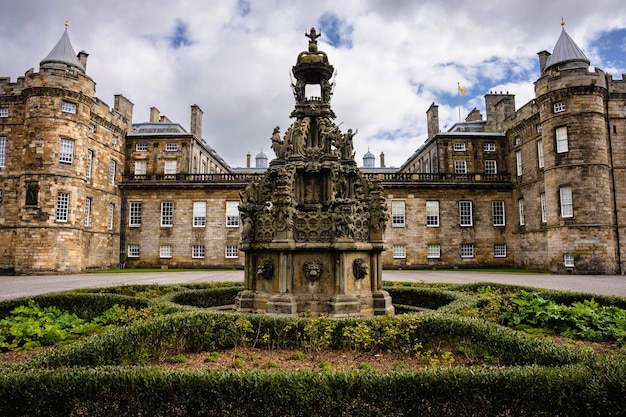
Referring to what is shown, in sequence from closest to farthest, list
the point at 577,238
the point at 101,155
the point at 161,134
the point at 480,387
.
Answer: the point at 480,387 < the point at 577,238 < the point at 101,155 < the point at 161,134

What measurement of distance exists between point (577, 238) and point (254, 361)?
27905mm

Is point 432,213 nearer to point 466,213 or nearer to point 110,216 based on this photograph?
point 466,213

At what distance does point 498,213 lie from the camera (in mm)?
34844

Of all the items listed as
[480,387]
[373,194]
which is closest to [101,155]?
[373,194]

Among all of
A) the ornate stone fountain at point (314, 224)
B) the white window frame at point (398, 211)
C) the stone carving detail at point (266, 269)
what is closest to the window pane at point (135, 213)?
the white window frame at point (398, 211)

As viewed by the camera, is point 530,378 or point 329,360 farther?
point 329,360

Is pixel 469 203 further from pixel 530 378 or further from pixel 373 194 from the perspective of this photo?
pixel 530 378

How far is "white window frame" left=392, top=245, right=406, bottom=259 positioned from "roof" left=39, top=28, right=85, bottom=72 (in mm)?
30454

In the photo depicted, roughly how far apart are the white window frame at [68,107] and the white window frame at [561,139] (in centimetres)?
3608

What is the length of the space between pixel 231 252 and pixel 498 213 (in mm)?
24042

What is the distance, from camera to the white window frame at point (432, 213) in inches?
1362

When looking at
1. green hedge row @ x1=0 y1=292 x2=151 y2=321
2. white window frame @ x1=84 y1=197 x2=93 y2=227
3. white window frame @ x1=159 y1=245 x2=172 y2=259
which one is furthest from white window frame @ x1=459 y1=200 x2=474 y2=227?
white window frame @ x1=84 y1=197 x2=93 y2=227

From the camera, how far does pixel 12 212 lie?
2912 cm

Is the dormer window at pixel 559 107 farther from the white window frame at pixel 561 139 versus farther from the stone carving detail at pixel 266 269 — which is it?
the stone carving detail at pixel 266 269
